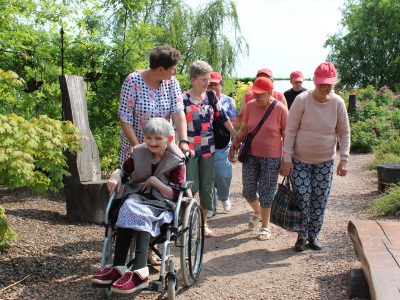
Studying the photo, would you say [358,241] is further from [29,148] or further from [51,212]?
[51,212]

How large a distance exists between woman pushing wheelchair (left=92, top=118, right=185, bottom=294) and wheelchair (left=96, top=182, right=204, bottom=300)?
0.24 feet

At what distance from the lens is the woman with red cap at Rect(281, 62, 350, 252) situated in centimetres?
514

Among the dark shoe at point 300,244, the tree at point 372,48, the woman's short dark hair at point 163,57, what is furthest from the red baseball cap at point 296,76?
the tree at point 372,48

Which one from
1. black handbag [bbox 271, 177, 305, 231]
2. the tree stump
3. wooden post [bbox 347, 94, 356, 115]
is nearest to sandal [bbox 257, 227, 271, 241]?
black handbag [bbox 271, 177, 305, 231]

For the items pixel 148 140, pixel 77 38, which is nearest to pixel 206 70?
pixel 148 140

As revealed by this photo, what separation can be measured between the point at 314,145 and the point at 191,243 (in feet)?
5.19

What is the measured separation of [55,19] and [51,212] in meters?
3.30

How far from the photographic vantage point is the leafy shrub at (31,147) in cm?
402

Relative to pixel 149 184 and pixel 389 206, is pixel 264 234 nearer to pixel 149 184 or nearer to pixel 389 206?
pixel 389 206

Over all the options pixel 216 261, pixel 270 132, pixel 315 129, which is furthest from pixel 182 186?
pixel 270 132

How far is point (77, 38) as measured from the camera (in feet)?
25.8

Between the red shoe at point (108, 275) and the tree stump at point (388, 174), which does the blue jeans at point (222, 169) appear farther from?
the red shoe at point (108, 275)

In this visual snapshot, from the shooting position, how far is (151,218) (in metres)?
3.89

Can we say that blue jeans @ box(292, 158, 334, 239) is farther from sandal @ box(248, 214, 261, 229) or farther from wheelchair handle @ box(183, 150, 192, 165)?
wheelchair handle @ box(183, 150, 192, 165)
